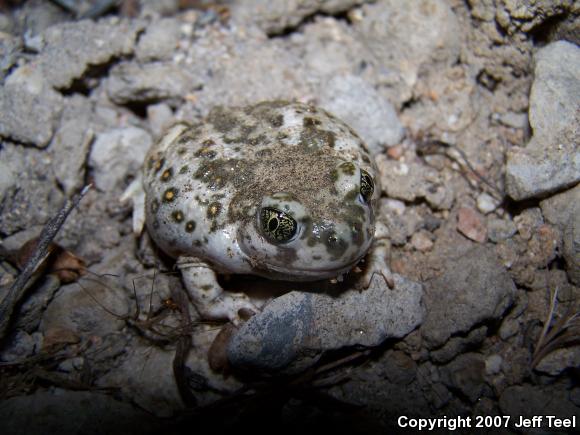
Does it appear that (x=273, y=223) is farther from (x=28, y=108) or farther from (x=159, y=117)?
(x=28, y=108)

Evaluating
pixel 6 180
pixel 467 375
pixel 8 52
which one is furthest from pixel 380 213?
pixel 8 52

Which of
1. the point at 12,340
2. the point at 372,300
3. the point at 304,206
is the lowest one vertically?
the point at 372,300

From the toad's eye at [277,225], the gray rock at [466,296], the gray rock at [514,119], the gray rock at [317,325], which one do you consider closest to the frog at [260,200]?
the toad's eye at [277,225]

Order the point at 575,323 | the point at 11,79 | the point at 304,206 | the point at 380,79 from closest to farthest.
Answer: the point at 304,206 < the point at 575,323 < the point at 11,79 < the point at 380,79

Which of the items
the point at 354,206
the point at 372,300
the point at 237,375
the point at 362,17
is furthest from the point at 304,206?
the point at 362,17

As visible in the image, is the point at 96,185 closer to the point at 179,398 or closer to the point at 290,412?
the point at 179,398

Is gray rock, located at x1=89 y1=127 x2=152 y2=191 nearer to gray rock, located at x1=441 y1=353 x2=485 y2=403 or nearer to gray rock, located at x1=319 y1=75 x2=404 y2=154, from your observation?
gray rock, located at x1=319 y1=75 x2=404 y2=154
